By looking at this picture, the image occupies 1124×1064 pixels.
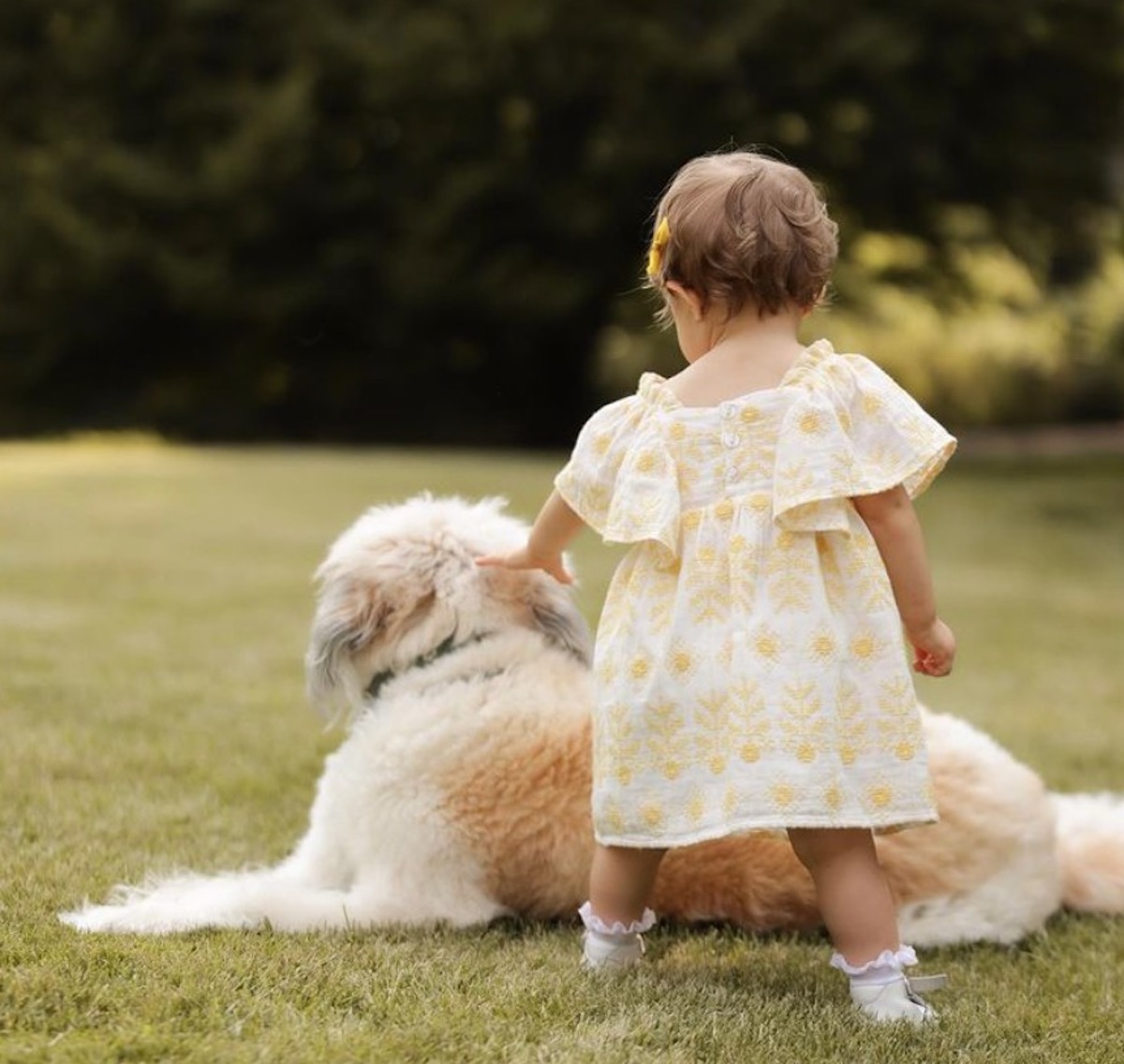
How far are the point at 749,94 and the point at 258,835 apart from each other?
19.6 metres

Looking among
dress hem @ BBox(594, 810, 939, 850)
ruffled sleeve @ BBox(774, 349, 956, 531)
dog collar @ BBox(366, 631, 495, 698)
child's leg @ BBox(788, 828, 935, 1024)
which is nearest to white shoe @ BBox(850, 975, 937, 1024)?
child's leg @ BBox(788, 828, 935, 1024)

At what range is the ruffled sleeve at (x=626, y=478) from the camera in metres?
3.06

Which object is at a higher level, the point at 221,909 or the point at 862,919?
the point at 862,919

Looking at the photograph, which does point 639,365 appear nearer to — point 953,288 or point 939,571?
point 953,288

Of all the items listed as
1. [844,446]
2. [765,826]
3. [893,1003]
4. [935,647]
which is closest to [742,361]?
[844,446]

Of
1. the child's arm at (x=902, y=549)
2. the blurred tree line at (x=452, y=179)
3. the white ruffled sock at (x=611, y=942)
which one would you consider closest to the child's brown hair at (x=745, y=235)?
the child's arm at (x=902, y=549)

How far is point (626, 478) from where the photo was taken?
3135 millimetres

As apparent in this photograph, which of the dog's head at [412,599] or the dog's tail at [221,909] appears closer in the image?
the dog's tail at [221,909]

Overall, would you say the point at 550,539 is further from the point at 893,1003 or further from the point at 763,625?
the point at 893,1003

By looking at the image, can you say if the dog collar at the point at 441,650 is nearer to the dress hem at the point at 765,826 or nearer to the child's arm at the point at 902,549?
the dress hem at the point at 765,826

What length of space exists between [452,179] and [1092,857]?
2140cm

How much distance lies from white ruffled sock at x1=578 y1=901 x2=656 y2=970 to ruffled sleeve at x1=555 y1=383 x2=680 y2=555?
77 cm

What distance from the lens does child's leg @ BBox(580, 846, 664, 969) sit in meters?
3.21

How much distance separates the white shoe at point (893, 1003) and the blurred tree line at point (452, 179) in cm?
1954
